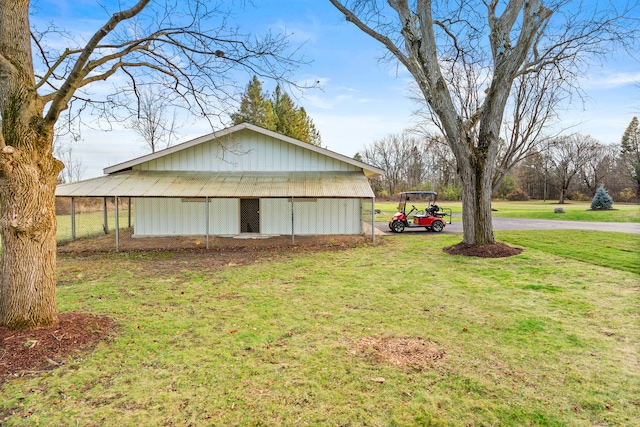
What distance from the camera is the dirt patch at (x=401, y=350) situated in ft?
12.3

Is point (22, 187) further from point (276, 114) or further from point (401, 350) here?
point (276, 114)

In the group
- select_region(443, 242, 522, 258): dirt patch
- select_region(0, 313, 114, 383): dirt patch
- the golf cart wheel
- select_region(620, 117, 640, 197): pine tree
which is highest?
select_region(620, 117, 640, 197): pine tree

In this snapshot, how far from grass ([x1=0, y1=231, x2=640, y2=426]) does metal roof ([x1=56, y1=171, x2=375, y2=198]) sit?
470cm

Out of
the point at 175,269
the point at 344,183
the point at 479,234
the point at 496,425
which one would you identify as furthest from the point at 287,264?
the point at 496,425

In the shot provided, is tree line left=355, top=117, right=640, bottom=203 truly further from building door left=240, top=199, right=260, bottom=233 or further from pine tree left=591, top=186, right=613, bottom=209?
building door left=240, top=199, right=260, bottom=233

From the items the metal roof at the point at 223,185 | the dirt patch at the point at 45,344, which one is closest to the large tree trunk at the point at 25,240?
the dirt patch at the point at 45,344

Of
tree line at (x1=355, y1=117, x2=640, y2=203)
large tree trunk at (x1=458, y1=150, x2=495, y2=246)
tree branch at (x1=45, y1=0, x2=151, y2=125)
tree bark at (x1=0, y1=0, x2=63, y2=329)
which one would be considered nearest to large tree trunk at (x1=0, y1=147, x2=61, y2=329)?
tree bark at (x1=0, y1=0, x2=63, y2=329)

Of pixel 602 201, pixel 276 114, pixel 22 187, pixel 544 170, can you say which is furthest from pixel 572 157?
pixel 22 187

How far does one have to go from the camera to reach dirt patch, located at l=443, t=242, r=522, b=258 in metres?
9.69

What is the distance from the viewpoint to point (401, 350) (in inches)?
157

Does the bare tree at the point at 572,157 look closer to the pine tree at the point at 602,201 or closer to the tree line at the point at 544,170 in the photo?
the tree line at the point at 544,170

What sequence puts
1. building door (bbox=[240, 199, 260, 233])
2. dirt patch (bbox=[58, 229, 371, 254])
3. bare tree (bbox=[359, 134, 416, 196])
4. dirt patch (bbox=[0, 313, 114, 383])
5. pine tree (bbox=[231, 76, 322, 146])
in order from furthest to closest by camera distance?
bare tree (bbox=[359, 134, 416, 196]) → pine tree (bbox=[231, 76, 322, 146]) → building door (bbox=[240, 199, 260, 233]) → dirt patch (bbox=[58, 229, 371, 254]) → dirt patch (bbox=[0, 313, 114, 383])

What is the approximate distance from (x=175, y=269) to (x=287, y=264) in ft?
9.87

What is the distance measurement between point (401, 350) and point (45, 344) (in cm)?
417
